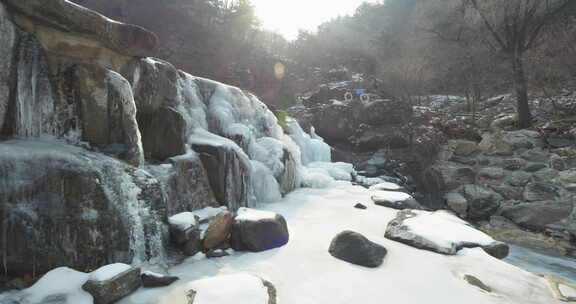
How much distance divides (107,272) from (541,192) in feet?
34.7

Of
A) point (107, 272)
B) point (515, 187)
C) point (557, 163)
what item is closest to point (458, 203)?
point (515, 187)

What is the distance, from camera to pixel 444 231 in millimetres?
4891

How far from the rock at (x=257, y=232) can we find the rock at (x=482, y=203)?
6750mm

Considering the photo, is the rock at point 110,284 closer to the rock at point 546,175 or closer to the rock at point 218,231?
the rock at point 218,231

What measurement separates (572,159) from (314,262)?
10.3 meters

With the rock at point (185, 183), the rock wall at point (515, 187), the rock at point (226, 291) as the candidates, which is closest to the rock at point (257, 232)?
the rock at point (226, 291)

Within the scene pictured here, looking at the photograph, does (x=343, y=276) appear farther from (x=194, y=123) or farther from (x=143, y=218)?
(x=194, y=123)

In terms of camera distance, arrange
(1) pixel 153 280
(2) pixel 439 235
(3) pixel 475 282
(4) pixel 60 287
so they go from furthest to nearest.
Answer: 1. (2) pixel 439 235
2. (3) pixel 475 282
3. (1) pixel 153 280
4. (4) pixel 60 287

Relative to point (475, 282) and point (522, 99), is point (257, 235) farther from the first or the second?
point (522, 99)

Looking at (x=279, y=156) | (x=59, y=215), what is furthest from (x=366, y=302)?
(x=279, y=156)

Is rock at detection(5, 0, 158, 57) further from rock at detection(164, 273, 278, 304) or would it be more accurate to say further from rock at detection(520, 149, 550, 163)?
rock at detection(520, 149, 550, 163)

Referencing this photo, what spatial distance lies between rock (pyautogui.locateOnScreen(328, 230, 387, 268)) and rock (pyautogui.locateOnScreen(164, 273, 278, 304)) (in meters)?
1.20

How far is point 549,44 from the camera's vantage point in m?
13.1

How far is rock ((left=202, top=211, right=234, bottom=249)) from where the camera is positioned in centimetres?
425
